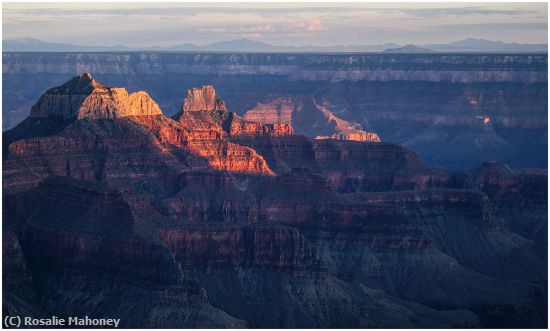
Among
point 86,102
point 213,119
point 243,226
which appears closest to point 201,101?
point 213,119

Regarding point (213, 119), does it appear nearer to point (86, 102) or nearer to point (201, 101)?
point (201, 101)

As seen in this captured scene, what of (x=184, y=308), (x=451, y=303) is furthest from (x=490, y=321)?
(x=184, y=308)

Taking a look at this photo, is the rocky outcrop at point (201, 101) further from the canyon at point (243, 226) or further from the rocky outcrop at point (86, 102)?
the rocky outcrop at point (86, 102)

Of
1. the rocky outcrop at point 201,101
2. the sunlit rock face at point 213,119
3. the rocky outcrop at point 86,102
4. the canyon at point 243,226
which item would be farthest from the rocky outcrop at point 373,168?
the rocky outcrop at point 86,102

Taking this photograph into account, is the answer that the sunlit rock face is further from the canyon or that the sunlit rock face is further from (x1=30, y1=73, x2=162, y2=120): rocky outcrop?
(x1=30, y1=73, x2=162, y2=120): rocky outcrop

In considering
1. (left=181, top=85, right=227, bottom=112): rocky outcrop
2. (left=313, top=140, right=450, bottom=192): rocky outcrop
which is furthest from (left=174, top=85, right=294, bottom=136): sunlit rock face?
(left=313, top=140, right=450, bottom=192): rocky outcrop

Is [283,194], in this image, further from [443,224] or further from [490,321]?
[490,321]
